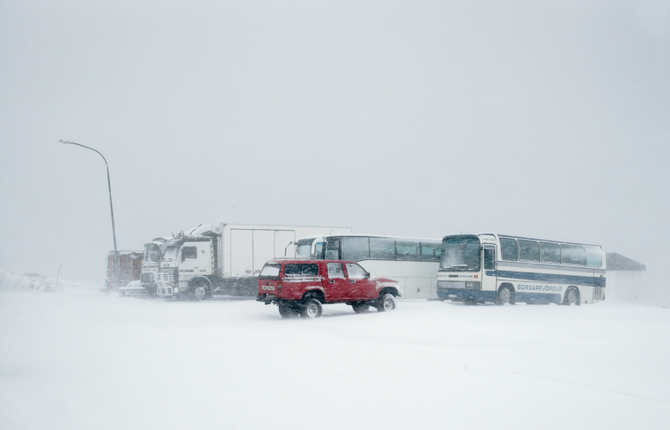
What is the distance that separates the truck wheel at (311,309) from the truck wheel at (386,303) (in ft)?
8.96

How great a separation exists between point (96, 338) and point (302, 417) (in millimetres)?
7755

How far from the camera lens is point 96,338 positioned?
37.7ft

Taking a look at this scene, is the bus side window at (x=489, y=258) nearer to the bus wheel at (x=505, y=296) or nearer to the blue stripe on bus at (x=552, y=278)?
the blue stripe on bus at (x=552, y=278)

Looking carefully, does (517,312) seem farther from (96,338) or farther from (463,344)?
(96,338)

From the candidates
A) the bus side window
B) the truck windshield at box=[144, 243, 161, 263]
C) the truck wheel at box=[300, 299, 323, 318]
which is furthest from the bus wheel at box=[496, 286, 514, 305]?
the truck windshield at box=[144, 243, 161, 263]

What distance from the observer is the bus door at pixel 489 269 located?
21531 mm

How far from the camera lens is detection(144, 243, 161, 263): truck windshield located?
28016 mm

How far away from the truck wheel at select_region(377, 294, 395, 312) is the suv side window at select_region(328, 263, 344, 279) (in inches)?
79.5


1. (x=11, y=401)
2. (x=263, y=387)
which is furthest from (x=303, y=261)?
(x=11, y=401)

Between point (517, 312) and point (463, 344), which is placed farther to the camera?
point (517, 312)

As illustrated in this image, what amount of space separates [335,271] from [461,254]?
25.3 ft

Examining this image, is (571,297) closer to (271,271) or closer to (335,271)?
(335,271)

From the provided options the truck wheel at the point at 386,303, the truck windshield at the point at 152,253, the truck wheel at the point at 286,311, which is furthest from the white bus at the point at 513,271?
the truck windshield at the point at 152,253

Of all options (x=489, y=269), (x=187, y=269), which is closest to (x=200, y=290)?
(x=187, y=269)
